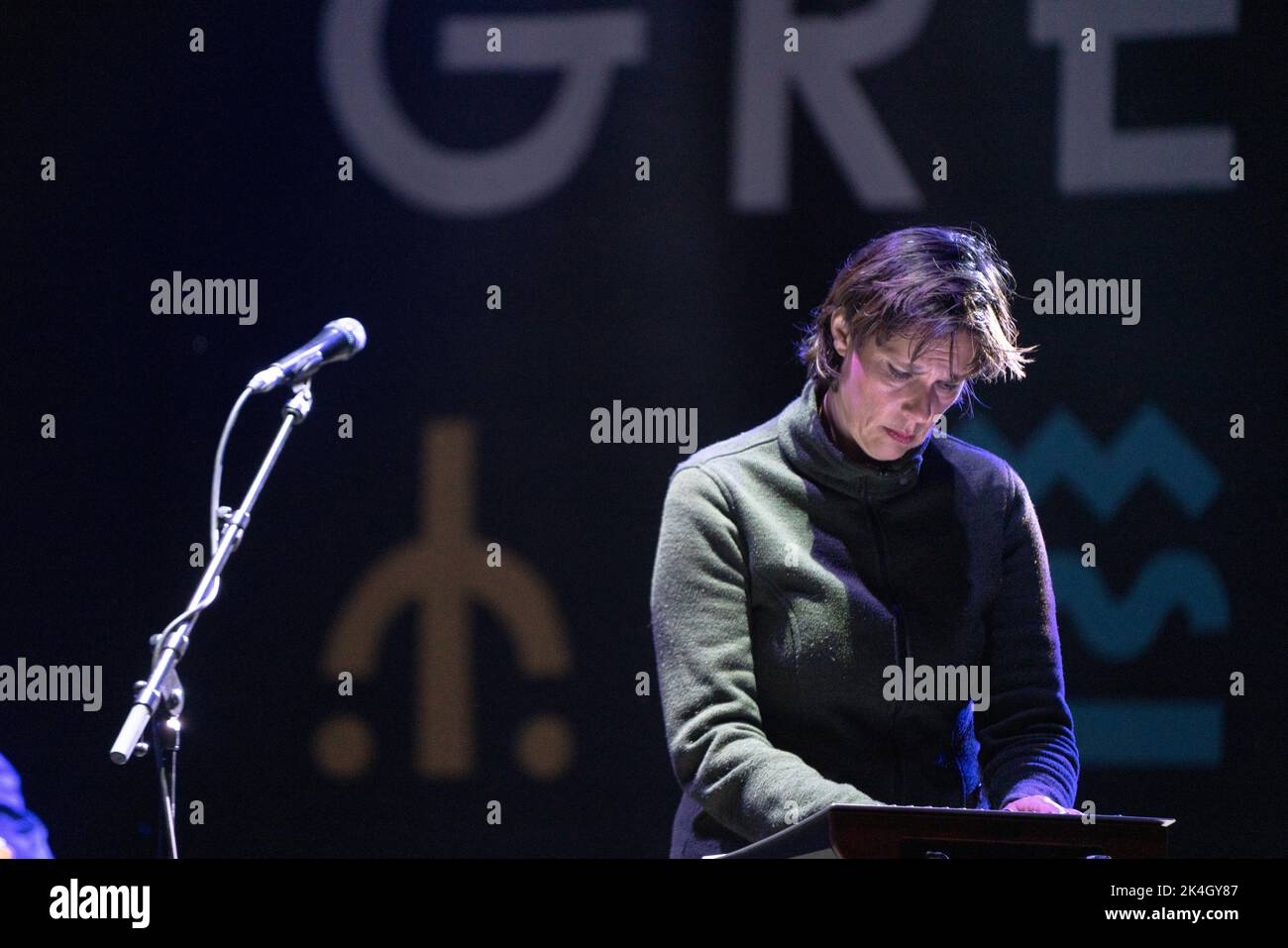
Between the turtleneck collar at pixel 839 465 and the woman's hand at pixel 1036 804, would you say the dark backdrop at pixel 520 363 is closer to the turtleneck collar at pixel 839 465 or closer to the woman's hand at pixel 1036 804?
the turtleneck collar at pixel 839 465

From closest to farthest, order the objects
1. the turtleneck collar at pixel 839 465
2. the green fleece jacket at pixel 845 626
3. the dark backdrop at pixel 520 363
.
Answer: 1. the green fleece jacket at pixel 845 626
2. the turtleneck collar at pixel 839 465
3. the dark backdrop at pixel 520 363

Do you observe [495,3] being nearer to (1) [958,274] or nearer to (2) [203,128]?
(2) [203,128]

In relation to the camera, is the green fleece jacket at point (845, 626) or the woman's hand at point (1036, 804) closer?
the woman's hand at point (1036, 804)

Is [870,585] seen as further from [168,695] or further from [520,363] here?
[520,363]

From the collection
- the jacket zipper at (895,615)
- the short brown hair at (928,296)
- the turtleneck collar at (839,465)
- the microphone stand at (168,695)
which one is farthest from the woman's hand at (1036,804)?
the microphone stand at (168,695)

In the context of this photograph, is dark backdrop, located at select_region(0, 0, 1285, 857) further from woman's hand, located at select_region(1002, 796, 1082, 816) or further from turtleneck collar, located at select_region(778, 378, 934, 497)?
woman's hand, located at select_region(1002, 796, 1082, 816)

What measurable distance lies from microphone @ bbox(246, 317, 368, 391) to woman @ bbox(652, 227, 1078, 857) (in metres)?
0.67

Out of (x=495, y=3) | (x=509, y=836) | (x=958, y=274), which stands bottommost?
(x=509, y=836)

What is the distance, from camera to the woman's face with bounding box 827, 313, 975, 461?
2.04 meters

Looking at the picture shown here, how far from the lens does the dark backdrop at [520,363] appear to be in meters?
3.14

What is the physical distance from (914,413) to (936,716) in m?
0.46

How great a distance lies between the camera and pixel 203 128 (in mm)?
3301
